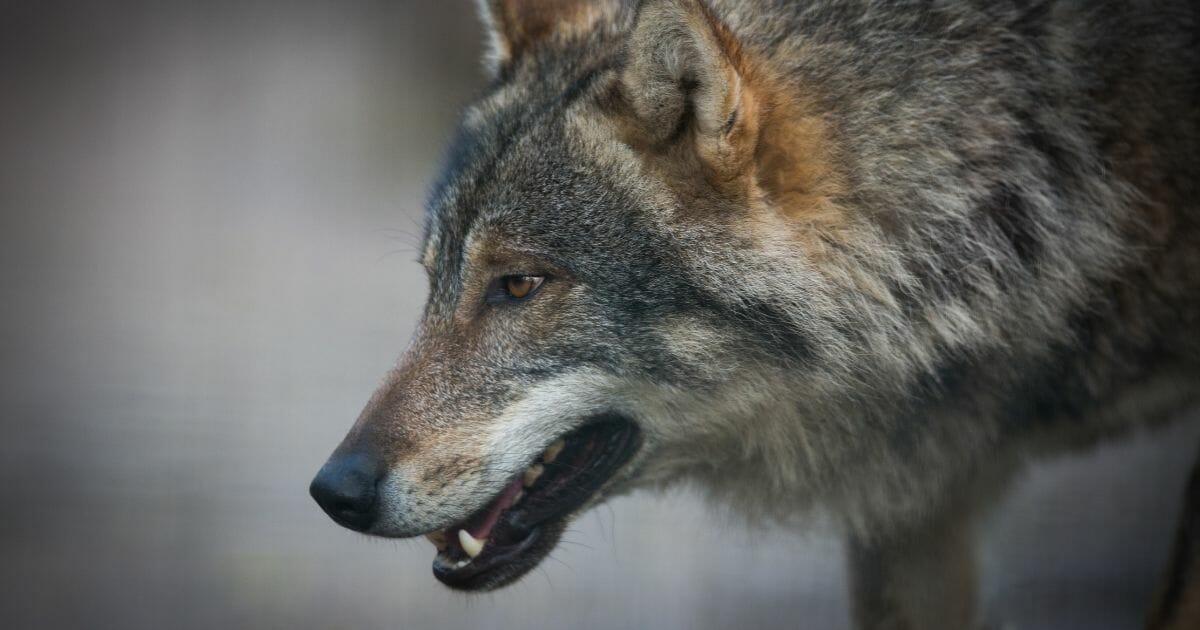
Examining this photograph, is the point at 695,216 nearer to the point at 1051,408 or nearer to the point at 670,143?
the point at 670,143

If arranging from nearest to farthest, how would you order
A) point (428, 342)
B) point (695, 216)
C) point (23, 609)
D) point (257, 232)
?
1. point (695, 216)
2. point (428, 342)
3. point (23, 609)
4. point (257, 232)

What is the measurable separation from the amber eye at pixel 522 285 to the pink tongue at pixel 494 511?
0.42 m

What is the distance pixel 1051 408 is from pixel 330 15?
646 cm

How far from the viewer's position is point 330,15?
25.8 ft

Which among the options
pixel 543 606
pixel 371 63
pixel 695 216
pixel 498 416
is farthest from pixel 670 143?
pixel 371 63

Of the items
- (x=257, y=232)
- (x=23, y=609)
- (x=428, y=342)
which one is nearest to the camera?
(x=428, y=342)

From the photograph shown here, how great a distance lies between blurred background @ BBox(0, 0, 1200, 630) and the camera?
442 centimetres

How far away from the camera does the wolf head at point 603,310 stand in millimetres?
2354

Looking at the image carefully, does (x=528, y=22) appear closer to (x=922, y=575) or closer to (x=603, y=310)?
(x=603, y=310)

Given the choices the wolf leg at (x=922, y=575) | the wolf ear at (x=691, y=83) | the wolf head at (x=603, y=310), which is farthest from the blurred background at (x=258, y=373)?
the wolf ear at (x=691, y=83)

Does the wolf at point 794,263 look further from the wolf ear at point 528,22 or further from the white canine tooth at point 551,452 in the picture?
the wolf ear at point 528,22

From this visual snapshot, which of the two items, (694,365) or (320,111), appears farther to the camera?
(320,111)

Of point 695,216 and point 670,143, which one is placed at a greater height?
point 670,143

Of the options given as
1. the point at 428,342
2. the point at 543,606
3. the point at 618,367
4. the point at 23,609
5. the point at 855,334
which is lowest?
the point at 543,606
